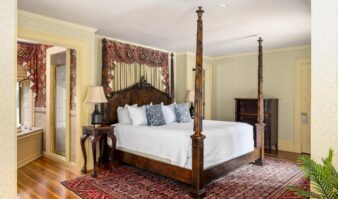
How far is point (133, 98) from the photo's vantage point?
15.9ft

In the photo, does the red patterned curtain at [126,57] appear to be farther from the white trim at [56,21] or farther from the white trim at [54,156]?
the white trim at [54,156]

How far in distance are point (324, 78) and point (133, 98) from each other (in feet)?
12.3

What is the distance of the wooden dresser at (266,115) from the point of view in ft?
17.3

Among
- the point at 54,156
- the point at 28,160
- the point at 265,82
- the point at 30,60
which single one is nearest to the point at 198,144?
the point at 54,156

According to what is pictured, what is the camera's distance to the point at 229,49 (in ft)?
18.5

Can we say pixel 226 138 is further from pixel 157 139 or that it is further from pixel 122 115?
pixel 122 115

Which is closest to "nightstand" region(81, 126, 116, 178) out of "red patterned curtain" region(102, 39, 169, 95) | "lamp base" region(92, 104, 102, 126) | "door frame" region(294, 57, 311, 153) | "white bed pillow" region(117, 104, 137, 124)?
"lamp base" region(92, 104, 102, 126)

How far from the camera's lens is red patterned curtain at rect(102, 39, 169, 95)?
4.34 meters

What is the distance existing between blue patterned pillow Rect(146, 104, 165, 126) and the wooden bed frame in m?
0.68

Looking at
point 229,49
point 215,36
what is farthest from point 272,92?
point 215,36

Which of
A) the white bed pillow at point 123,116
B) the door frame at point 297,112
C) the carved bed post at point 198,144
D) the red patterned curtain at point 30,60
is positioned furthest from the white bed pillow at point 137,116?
the door frame at point 297,112

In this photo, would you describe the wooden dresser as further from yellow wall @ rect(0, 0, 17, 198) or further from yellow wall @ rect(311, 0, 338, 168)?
yellow wall @ rect(0, 0, 17, 198)

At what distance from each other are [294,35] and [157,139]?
322cm

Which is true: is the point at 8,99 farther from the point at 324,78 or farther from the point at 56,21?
the point at 324,78
